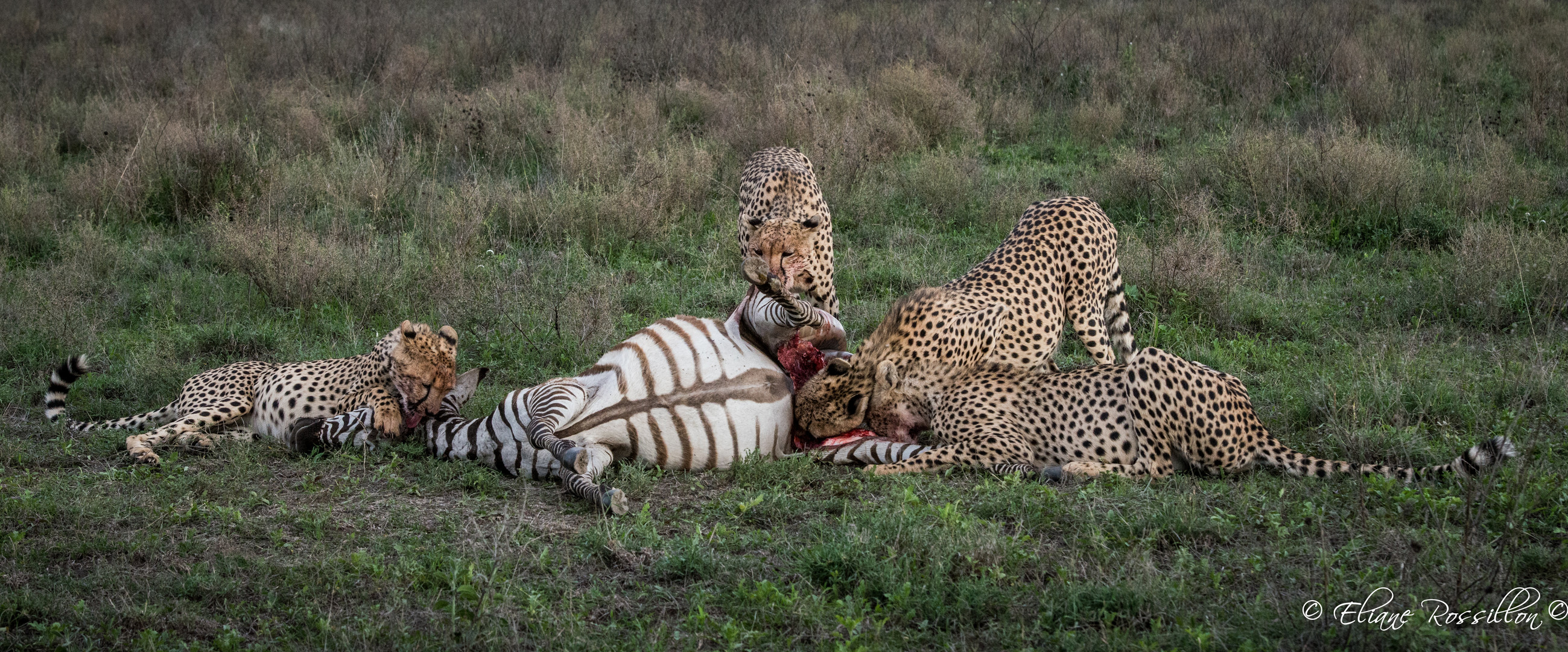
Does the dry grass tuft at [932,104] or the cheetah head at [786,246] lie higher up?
the cheetah head at [786,246]

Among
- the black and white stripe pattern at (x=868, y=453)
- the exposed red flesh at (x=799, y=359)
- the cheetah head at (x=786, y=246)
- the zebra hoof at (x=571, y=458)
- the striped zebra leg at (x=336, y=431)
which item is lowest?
the black and white stripe pattern at (x=868, y=453)

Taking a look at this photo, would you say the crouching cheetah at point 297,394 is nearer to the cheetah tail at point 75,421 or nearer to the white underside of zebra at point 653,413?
the cheetah tail at point 75,421

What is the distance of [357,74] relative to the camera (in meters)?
12.9

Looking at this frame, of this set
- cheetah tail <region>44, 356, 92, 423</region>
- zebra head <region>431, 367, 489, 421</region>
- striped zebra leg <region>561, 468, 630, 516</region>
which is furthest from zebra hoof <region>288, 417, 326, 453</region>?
striped zebra leg <region>561, 468, 630, 516</region>

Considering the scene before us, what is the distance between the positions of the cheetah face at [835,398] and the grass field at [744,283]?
0.25 m

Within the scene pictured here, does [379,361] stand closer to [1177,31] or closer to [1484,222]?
[1484,222]

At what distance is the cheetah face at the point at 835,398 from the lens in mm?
4895

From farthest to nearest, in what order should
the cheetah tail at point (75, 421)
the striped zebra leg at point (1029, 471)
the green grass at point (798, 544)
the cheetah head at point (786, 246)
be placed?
the cheetah head at point (786, 246), the cheetah tail at point (75, 421), the striped zebra leg at point (1029, 471), the green grass at point (798, 544)

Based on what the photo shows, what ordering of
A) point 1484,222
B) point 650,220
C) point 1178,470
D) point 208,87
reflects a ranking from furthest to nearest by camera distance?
point 208,87 → point 650,220 → point 1484,222 → point 1178,470

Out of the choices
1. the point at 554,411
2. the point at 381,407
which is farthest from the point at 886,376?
the point at 381,407

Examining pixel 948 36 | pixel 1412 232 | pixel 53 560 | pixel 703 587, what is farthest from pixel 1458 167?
pixel 53 560

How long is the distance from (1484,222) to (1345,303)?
1.37 m

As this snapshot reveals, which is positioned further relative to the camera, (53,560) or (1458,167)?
(1458,167)

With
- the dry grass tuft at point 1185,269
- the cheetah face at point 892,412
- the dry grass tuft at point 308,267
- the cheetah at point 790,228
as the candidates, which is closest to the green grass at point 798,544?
the cheetah face at point 892,412
